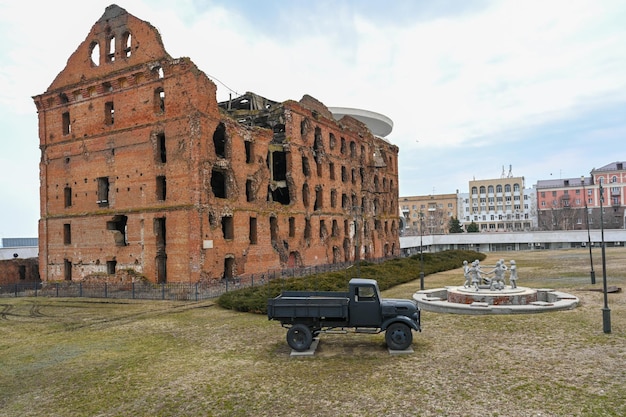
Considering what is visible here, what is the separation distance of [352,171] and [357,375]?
137 feet

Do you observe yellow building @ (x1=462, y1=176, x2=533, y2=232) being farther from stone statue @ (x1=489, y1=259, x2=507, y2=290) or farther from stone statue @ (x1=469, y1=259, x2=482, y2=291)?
stone statue @ (x1=489, y1=259, x2=507, y2=290)

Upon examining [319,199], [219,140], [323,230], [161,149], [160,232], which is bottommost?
[323,230]

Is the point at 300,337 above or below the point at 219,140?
below

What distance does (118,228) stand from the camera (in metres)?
35.9

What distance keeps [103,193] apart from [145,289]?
9.68 meters

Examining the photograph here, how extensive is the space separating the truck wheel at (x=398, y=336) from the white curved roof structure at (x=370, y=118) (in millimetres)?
63236

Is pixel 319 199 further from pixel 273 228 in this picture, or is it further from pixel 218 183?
pixel 218 183

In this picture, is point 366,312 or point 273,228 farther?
point 273,228

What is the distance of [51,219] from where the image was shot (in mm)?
37750

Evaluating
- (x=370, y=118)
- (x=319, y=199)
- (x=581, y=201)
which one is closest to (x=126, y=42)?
(x=319, y=199)

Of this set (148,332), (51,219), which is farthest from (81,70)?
(148,332)

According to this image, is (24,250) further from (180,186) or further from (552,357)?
(552,357)

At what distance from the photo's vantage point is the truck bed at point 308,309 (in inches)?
523

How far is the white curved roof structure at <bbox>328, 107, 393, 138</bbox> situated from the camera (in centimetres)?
Result: 7600
